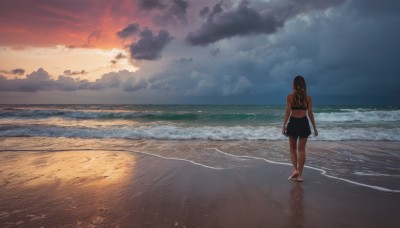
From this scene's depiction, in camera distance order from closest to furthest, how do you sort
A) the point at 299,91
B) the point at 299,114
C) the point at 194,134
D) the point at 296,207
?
the point at 296,207
the point at 299,91
the point at 299,114
the point at 194,134

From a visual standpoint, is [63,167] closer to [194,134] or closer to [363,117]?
[194,134]

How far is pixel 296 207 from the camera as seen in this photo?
3412mm

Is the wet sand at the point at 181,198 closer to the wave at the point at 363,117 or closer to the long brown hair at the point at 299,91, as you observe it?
the long brown hair at the point at 299,91

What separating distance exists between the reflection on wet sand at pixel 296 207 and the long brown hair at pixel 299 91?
1495 mm

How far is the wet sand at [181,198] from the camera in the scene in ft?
9.87

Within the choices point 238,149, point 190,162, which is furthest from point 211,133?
point 190,162

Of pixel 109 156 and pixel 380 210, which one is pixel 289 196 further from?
pixel 109 156

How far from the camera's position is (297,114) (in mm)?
4719

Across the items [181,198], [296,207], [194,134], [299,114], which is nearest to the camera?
[296,207]

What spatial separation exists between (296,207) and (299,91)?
2.12 meters

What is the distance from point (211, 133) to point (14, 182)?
325 inches

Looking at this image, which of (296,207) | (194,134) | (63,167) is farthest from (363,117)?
(63,167)

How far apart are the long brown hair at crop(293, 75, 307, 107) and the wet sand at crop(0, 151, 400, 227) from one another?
4.86 ft

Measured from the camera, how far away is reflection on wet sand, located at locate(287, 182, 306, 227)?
2951mm
